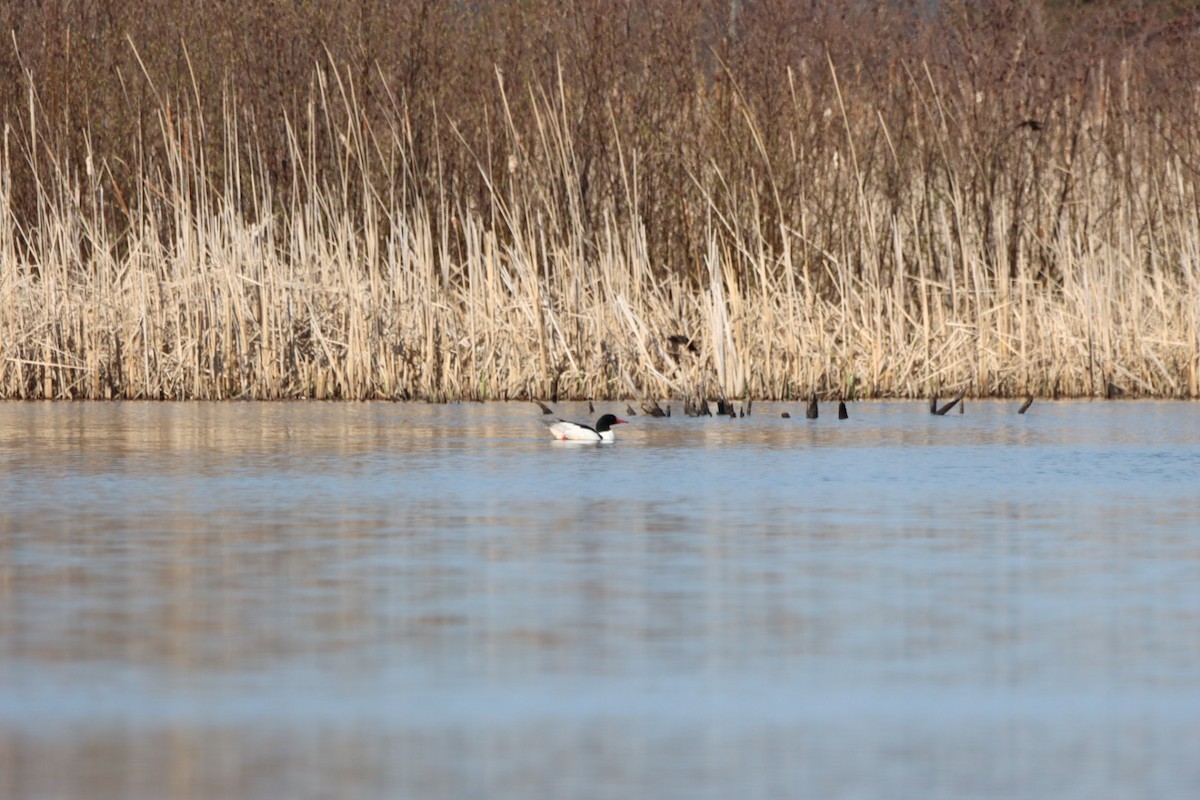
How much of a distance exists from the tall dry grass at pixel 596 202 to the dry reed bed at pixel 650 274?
30 mm

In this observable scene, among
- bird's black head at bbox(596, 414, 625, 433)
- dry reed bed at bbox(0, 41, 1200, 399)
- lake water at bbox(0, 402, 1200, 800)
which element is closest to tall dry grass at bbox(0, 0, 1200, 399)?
dry reed bed at bbox(0, 41, 1200, 399)

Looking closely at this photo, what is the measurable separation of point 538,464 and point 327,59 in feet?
21.6

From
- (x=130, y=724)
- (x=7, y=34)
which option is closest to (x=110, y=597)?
(x=130, y=724)

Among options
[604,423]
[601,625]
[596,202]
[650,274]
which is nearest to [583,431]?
[604,423]

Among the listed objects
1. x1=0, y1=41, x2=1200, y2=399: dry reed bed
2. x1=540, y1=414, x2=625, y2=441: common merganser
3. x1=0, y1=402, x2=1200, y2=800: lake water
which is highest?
x1=0, y1=41, x2=1200, y2=399: dry reed bed

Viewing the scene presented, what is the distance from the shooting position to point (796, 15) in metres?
15.0

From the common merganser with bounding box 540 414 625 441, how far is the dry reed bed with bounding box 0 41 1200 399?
2.29 meters

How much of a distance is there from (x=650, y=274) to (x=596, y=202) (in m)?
1.22

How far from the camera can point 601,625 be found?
222 inches

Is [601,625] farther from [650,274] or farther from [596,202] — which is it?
[596,202]

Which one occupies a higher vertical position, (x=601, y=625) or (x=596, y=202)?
(x=596, y=202)

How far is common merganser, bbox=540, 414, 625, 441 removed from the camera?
36.1ft

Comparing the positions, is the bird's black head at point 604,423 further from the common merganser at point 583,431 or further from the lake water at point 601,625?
the lake water at point 601,625

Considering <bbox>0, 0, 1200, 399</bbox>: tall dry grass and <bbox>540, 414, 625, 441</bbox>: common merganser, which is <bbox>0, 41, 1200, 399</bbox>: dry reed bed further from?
<bbox>540, 414, 625, 441</bbox>: common merganser
